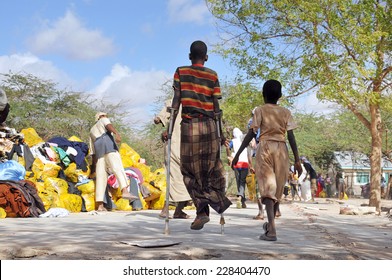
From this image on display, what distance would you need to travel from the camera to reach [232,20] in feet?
66.0

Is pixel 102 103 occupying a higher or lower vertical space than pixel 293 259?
higher

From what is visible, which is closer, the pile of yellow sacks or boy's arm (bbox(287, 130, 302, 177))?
boy's arm (bbox(287, 130, 302, 177))

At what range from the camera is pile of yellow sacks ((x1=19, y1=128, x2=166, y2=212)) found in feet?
38.2

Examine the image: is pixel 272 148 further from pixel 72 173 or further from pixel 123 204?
pixel 72 173

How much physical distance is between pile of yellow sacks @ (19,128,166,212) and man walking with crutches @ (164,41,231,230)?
515cm

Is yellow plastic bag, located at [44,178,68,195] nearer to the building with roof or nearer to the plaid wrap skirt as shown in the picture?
the plaid wrap skirt

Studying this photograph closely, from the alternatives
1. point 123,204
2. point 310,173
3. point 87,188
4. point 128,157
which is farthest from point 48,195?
point 310,173

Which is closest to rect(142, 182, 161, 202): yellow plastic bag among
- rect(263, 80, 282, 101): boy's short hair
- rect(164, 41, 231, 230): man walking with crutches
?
rect(164, 41, 231, 230): man walking with crutches

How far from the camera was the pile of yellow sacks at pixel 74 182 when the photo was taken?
11656mm

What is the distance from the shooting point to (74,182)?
13.0m

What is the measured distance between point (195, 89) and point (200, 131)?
471 millimetres
